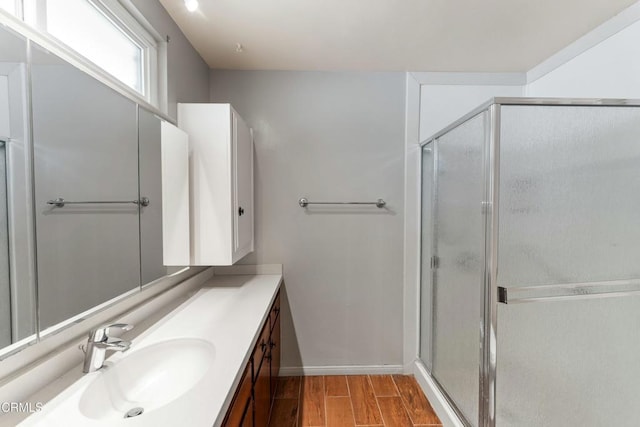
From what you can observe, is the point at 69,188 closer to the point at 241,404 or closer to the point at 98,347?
the point at 98,347

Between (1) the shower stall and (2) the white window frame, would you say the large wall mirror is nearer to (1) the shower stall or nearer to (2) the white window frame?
(2) the white window frame

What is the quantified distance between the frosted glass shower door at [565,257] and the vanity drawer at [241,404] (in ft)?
3.86

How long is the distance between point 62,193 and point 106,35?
0.84 m

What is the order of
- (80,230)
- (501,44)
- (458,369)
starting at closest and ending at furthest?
(80,230) < (458,369) < (501,44)

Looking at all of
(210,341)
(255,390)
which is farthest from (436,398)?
(210,341)

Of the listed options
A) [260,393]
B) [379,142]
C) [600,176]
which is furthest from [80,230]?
[600,176]

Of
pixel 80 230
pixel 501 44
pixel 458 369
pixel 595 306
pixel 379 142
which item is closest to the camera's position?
pixel 80 230

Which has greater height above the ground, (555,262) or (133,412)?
(555,262)

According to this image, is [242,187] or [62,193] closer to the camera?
[62,193]

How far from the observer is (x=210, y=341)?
121 centimetres

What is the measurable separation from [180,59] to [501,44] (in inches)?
82.0

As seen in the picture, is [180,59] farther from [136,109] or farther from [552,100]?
[552,100]

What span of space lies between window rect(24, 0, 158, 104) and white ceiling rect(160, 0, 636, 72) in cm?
27

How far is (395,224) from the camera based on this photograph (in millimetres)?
2410
